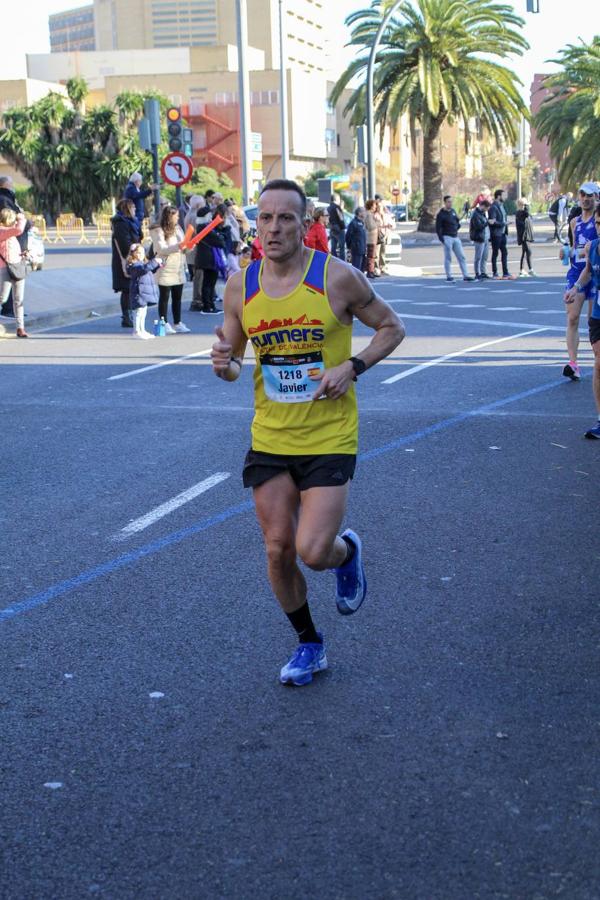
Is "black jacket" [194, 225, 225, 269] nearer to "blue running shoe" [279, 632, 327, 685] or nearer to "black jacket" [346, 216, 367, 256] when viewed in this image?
"black jacket" [346, 216, 367, 256]

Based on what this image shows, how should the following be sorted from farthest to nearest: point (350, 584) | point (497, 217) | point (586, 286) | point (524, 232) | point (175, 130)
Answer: point (524, 232) → point (497, 217) → point (175, 130) → point (586, 286) → point (350, 584)

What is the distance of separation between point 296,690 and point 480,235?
80.4 ft

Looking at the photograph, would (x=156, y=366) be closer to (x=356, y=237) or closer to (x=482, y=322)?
(x=482, y=322)

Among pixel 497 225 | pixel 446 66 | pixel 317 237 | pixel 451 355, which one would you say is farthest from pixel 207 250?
pixel 446 66

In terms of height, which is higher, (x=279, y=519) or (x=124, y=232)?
(x=124, y=232)

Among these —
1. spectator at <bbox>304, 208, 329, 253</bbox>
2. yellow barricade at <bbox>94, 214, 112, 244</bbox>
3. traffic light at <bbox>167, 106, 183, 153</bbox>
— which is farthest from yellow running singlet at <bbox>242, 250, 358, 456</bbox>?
yellow barricade at <bbox>94, 214, 112, 244</bbox>

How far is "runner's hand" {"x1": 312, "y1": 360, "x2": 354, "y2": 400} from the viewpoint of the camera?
4.63 m

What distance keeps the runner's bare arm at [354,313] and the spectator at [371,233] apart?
24903mm

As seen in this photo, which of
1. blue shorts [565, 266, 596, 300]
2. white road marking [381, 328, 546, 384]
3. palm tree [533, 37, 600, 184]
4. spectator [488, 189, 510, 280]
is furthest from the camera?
palm tree [533, 37, 600, 184]

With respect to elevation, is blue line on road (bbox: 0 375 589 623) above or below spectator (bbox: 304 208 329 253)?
below

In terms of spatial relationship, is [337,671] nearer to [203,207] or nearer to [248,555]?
[248,555]

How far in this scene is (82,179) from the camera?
74.0m

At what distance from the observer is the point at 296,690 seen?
4.80 m

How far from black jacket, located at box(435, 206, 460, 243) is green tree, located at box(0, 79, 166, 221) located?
47.4 meters
